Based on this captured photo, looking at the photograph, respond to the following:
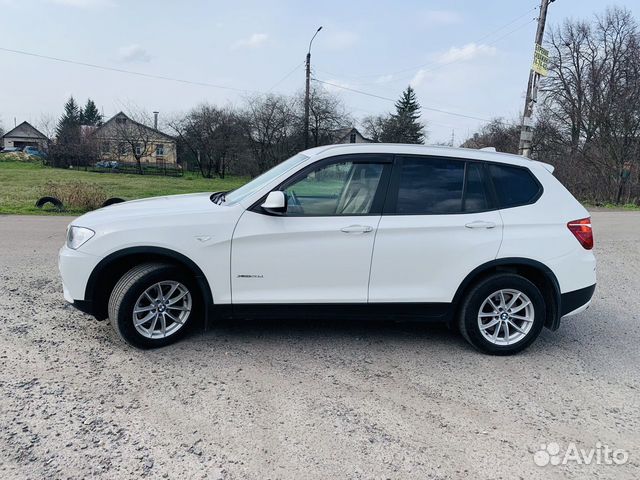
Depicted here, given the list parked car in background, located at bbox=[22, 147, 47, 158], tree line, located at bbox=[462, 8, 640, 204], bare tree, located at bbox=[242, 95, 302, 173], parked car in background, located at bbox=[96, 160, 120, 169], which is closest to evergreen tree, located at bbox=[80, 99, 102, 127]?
parked car in background, located at bbox=[22, 147, 47, 158]

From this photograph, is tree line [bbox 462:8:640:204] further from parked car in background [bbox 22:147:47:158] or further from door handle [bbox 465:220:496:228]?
parked car in background [bbox 22:147:47:158]

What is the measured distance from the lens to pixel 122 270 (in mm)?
3949

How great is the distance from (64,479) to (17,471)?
271 millimetres

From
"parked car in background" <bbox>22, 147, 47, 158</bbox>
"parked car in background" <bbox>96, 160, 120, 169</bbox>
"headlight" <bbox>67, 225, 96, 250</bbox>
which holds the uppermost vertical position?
"parked car in background" <bbox>22, 147, 47, 158</bbox>

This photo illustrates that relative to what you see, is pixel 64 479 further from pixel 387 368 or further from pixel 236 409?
pixel 387 368

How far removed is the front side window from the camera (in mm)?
3932

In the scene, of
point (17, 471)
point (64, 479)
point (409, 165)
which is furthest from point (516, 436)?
point (17, 471)

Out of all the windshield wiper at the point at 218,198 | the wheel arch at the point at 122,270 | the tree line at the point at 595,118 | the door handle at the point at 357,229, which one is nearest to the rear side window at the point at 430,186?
the door handle at the point at 357,229

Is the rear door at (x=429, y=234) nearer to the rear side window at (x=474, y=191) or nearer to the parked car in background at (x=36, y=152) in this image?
the rear side window at (x=474, y=191)

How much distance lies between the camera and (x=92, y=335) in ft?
13.6

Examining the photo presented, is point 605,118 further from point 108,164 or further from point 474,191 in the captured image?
point 108,164

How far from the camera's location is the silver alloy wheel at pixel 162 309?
383 centimetres

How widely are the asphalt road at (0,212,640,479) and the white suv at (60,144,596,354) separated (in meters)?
0.36

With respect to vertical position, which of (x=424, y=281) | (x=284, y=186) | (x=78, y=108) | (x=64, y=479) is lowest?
(x=64, y=479)
